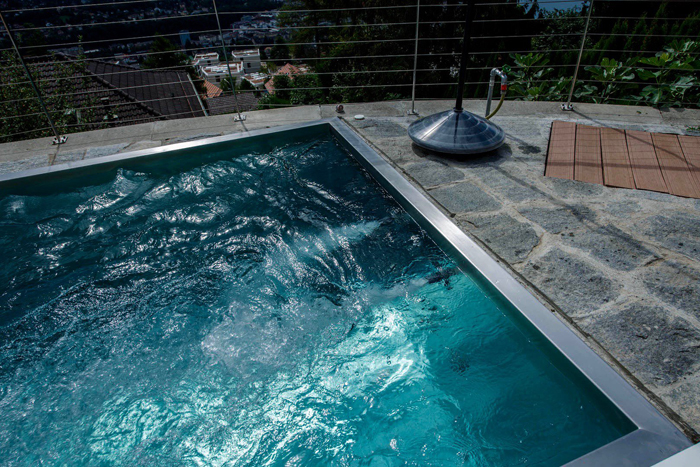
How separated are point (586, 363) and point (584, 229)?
0.96m

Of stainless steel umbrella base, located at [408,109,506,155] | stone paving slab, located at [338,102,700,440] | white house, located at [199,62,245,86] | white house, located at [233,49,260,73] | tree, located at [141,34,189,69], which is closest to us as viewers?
stone paving slab, located at [338,102,700,440]

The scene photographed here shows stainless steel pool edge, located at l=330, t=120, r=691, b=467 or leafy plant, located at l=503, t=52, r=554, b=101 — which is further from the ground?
leafy plant, located at l=503, t=52, r=554, b=101

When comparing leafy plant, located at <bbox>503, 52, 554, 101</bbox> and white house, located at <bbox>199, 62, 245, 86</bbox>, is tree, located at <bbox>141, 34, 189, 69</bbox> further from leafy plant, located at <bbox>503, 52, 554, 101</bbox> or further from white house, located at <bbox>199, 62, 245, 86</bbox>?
leafy plant, located at <bbox>503, 52, 554, 101</bbox>

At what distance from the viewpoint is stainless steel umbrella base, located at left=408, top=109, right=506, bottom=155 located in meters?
2.96

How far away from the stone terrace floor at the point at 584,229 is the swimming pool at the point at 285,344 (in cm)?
13

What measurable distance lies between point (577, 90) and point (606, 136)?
4.96 ft

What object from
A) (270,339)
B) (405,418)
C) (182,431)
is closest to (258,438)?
(182,431)

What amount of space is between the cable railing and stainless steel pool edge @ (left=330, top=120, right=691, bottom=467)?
5.30 ft

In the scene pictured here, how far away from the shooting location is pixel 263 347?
203cm

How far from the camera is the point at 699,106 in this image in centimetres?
357

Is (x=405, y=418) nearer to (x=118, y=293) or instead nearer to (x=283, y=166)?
(x=118, y=293)

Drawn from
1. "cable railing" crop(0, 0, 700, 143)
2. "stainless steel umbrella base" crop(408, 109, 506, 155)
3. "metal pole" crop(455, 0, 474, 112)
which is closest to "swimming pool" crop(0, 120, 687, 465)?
"stainless steel umbrella base" crop(408, 109, 506, 155)

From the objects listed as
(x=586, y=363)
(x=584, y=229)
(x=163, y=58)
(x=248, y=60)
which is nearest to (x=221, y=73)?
(x=248, y=60)

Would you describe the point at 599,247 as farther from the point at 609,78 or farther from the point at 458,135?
the point at 609,78
